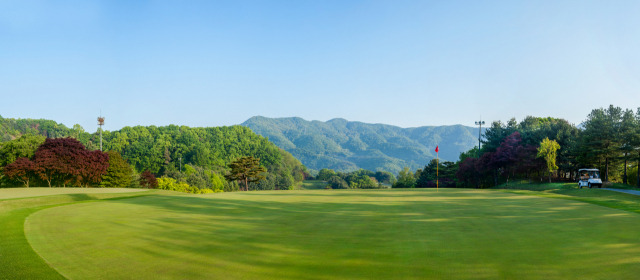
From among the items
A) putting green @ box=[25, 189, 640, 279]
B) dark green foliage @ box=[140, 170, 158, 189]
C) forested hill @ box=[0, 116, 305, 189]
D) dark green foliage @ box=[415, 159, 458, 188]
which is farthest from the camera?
forested hill @ box=[0, 116, 305, 189]

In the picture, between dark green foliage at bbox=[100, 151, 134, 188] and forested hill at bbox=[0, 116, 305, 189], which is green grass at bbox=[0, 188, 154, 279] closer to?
dark green foliage at bbox=[100, 151, 134, 188]

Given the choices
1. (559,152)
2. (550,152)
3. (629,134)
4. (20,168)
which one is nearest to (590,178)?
(629,134)

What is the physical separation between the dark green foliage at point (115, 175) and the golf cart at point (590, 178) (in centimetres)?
4881

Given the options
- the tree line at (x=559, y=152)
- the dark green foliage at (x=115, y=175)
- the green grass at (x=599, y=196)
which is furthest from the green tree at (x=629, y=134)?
the dark green foliage at (x=115, y=175)

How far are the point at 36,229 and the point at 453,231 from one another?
1138 cm

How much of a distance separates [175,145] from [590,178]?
132556 millimetres

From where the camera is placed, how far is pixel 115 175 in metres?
41.3

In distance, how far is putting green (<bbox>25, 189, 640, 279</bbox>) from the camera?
6.27 meters

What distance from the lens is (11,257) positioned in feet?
22.2

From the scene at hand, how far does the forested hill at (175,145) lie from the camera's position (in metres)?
129

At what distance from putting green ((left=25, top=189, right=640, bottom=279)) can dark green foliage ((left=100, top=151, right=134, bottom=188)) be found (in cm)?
3113

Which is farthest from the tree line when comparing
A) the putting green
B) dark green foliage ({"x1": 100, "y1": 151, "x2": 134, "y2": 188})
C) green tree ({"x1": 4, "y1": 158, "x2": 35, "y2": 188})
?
green tree ({"x1": 4, "y1": 158, "x2": 35, "y2": 188})

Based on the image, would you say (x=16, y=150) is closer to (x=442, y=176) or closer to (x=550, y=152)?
(x=550, y=152)

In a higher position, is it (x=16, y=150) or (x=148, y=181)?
(x=16, y=150)
